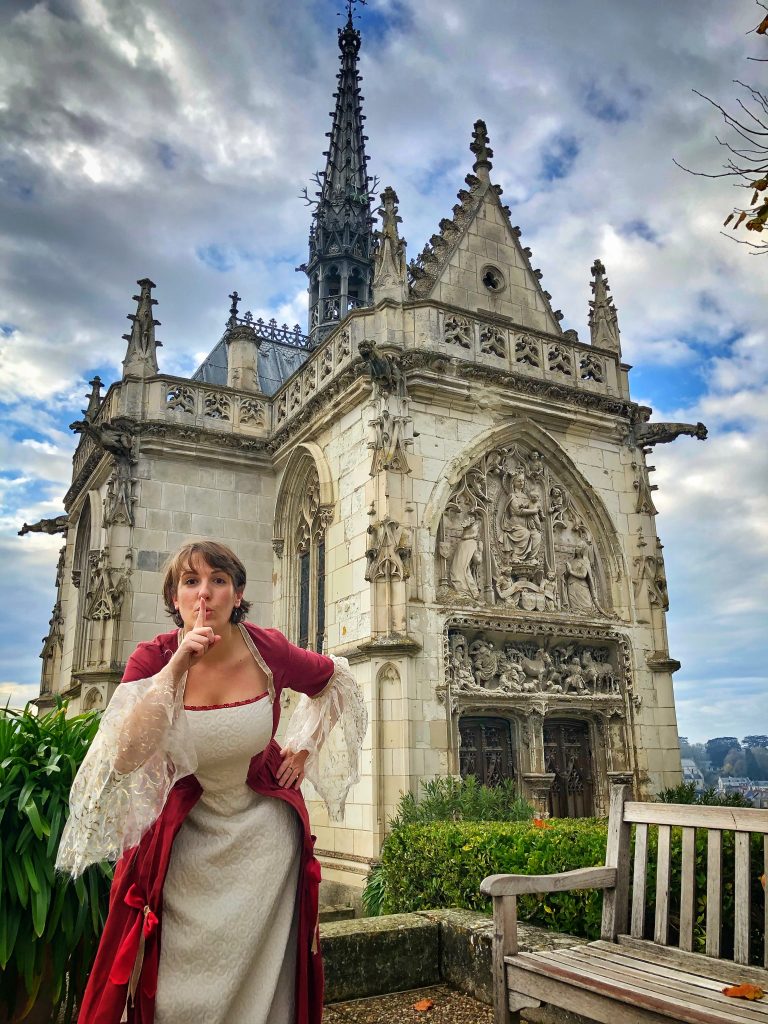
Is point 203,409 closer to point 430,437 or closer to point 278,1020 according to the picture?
point 430,437

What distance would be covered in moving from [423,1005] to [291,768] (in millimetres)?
2174

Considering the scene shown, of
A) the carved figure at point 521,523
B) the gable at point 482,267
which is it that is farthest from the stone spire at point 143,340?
the carved figure at point 521,523

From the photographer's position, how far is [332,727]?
288cm

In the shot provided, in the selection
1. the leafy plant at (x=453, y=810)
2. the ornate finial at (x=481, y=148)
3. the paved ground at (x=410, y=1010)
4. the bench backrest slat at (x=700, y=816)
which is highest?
the ornate finial at (x=481, y=148)

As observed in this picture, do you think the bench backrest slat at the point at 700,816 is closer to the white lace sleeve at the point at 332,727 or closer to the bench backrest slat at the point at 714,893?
the bench backrest slat at the point at 714,893

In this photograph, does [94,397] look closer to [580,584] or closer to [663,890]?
[580,584]

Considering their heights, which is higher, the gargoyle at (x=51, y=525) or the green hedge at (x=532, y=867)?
the gargoyle at (x=51, y=525)

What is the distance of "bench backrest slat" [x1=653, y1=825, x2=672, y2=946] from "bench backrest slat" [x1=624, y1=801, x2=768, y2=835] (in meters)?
0.06

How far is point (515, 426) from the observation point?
465 inches

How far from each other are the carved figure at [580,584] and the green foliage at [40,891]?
898cm

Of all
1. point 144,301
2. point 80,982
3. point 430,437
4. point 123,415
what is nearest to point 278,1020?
point 80,982

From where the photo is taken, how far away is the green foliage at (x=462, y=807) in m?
8.37

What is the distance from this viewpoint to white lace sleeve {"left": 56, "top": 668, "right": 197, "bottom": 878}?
218 centimetres

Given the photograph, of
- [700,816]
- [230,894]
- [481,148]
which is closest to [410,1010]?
[700,816]
